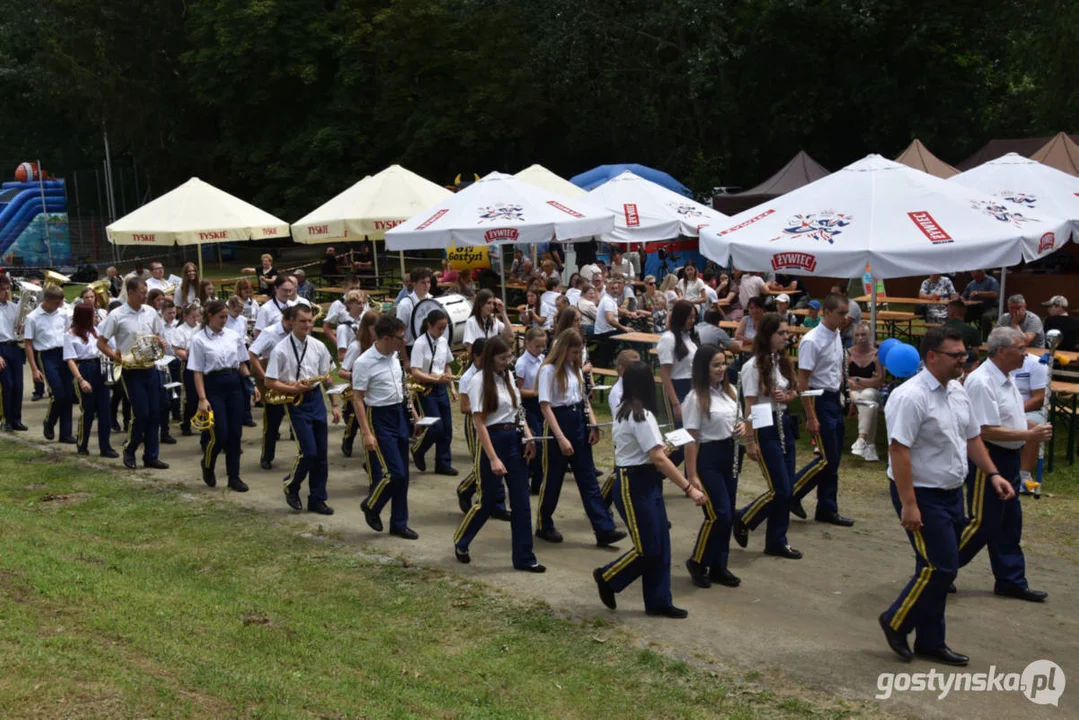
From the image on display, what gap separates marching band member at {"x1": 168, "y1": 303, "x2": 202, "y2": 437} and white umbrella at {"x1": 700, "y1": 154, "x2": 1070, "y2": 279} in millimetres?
5642

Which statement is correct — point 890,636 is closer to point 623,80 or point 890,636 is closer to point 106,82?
point 623,80

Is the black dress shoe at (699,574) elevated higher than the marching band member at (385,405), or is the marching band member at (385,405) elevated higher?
the marching band member at (385,405)

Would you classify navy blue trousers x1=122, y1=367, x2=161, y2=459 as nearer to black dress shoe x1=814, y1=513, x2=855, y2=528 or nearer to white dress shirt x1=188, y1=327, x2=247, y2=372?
white dress shirt x1=188, y1=327, x2=247, y2=372

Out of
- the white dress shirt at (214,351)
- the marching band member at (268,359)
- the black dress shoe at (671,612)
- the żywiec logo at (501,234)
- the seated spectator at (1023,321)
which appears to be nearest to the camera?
the black dress shoe at (671,612)

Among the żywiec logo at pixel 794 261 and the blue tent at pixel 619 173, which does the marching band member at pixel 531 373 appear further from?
the blue tent at pixel 619 173

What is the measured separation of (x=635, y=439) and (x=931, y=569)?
1861 mm

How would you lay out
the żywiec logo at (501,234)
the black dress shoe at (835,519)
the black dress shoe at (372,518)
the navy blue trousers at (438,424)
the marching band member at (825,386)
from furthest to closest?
1. the żywiec logo at (501,234)
2. the navy blue trousers at (438,424)
3. the black dress shoe at (835,519)
4. the black dress shoe at (372,518)
5. the marching band member at (825,386)

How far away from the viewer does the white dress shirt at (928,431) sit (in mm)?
6441

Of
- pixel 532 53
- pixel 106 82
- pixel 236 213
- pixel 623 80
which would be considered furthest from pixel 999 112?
pixel 106 82

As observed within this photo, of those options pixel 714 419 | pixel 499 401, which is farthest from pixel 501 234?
pixel 714 419

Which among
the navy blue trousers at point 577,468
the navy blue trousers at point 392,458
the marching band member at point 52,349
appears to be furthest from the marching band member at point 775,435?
the marching band member at point 52,349

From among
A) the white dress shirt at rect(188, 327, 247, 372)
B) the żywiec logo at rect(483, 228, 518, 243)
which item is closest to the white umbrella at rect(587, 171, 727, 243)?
the żywiec logo at rect(483, 228, 518, 243)

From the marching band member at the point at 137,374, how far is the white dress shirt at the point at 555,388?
15.3 ft

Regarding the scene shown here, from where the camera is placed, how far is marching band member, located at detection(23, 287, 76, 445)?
13055mm
